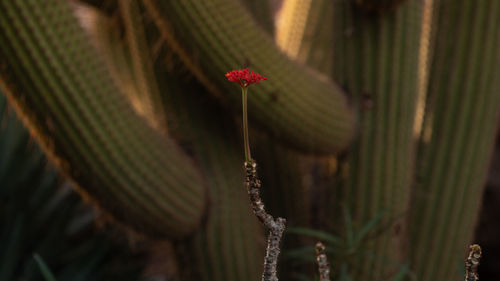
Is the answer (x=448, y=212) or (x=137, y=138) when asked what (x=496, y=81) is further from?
(x=137, y=138)

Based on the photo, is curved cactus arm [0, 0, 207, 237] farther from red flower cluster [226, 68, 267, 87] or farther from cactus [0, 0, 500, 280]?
red flower cluster [226, 68, 267, 87]

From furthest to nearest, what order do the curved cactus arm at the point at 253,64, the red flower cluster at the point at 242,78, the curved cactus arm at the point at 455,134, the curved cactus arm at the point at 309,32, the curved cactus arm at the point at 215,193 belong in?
1. the curved cactus arm at the point at 309,32
2. the curved cactus arm at the point at 455,134
3. the curved cactus arm at the point at 215,193
4. the curved cactus arm at the point at 253,64
5. the red flower cluster at the point at 242,78

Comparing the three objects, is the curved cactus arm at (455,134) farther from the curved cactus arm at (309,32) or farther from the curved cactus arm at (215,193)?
the curved cactus arm at (215,193)

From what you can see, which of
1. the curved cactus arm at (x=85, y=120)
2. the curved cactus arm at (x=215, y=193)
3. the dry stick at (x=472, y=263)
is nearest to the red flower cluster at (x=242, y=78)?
the dry stick at (x=472, y=263)

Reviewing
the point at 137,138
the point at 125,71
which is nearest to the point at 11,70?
the point at 137,138

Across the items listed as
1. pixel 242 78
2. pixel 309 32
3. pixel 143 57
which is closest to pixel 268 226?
pixel 242 78

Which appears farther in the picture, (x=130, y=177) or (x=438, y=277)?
(x=438, y=277)

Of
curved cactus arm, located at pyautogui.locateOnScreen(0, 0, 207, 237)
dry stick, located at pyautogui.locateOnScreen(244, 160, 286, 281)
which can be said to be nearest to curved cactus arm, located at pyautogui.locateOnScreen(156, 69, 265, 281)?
curved cactus arm, located at pyautogui.locateOnScreen(0, 0, 207, 237)
